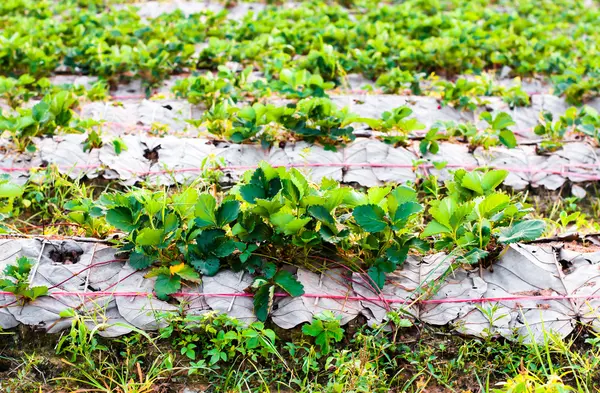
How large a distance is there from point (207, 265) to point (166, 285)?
0.19m

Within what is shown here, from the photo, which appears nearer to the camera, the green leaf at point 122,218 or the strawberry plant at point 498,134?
the green leaf at point 122,218

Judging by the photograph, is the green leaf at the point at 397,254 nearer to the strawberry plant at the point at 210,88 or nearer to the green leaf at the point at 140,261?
the green leaf at the point at 140,261

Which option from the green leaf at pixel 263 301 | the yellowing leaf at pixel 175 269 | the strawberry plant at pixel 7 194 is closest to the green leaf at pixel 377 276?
the green leaf at pixel 263 301

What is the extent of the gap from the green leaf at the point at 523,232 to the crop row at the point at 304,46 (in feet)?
6.80

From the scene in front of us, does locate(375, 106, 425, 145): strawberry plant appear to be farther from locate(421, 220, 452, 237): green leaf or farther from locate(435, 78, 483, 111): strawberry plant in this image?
locate(421, 220, 452, 237): green leaf

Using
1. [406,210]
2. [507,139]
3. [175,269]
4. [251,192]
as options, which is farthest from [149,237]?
[507,139]

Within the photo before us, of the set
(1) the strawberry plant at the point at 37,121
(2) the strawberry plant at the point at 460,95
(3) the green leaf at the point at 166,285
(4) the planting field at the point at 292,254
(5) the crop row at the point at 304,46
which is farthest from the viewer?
(5) the crop row at the point at 304,46

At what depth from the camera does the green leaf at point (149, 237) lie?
8.31 ft

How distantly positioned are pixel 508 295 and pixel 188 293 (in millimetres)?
1337

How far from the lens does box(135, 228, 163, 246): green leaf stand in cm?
253

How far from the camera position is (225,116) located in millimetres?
3988

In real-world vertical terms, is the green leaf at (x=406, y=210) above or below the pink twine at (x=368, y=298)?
above

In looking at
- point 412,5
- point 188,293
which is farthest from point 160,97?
point 412,5

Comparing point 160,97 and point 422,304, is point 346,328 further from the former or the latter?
point 160,97
